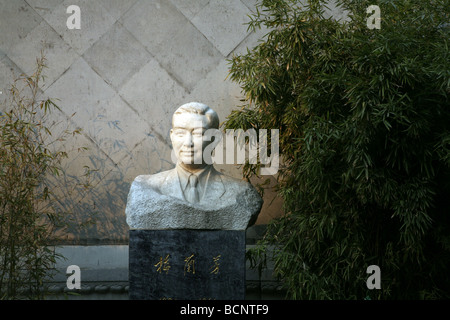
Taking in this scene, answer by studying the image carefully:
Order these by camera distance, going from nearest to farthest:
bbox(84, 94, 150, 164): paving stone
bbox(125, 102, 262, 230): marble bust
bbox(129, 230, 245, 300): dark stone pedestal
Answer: bbox(129, 230, 245, 300): dark stone pedestal, bbox(125, 102, 262, 230): marble bust, bbox(84, 94, 150, 164): paving stone

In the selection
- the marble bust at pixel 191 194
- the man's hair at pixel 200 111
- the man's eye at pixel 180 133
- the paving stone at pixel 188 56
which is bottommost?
the marble bust at pixel 191 194

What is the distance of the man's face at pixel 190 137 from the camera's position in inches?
154

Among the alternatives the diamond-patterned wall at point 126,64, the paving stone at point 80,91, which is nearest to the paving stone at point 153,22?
the diamond-patterned wall at point 126,64

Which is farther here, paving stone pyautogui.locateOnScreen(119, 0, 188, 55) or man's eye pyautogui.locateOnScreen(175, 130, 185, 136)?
paving stone pyautogui.locateOnScreen(119, 0, 188, 55)

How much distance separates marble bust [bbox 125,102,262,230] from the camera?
384 cm

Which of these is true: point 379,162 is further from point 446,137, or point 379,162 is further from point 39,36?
point 39,36

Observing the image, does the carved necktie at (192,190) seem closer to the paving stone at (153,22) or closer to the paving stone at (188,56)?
the paving stone at (188,56)

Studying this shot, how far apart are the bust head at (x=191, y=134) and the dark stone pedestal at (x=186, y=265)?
0.49 m

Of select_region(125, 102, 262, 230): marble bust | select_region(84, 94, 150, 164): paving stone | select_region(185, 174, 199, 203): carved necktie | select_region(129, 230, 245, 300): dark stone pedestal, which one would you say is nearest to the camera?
select_region(129, 230, 245, 300): dark stone pedestal

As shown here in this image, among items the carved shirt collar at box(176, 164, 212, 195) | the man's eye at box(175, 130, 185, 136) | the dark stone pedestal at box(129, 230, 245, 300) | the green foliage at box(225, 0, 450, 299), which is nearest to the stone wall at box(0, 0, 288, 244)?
the green foliage at box(225, 0, 450, 299)

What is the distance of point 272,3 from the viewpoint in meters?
4.41

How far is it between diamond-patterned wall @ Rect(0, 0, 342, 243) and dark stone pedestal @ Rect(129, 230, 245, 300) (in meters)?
1.53

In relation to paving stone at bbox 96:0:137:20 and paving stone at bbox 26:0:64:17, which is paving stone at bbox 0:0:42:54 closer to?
paving stone at bbox 26:0:64:17

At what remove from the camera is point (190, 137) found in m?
3.91
